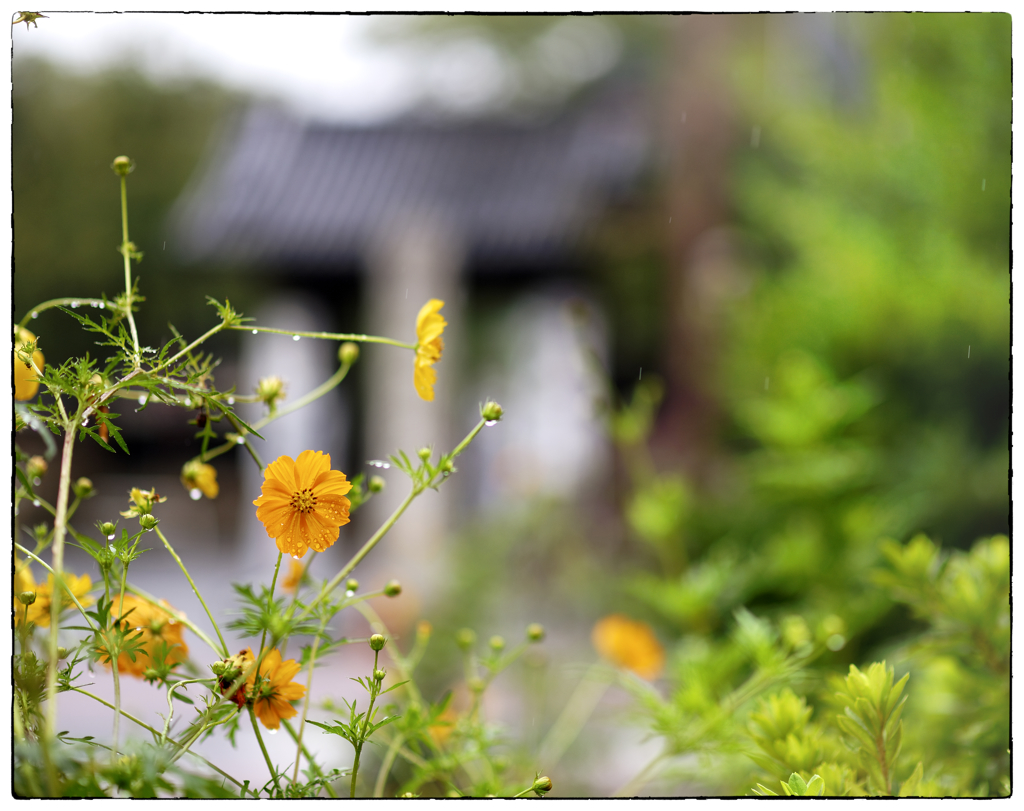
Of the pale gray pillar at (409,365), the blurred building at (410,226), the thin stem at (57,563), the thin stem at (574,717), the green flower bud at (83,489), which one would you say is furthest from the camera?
the blurred building at (410,226)

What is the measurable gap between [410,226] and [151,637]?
12.0 ft

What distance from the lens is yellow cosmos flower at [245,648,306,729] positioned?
333mm

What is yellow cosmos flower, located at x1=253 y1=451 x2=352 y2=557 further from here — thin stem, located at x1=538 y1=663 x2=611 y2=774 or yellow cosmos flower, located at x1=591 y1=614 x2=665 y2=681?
yellow cosmos flower, located at x1=591 y1=614 x2=665 y2=681

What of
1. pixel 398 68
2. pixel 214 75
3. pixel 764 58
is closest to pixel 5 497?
pixel 764 58

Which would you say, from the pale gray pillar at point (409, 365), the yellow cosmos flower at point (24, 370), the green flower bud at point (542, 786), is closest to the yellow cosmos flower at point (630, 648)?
the green flower bud at point (542, 786)

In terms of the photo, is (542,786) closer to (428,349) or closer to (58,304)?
(428,349)

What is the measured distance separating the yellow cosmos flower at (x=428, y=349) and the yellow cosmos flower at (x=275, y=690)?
0.13 m

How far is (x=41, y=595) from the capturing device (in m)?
0.36

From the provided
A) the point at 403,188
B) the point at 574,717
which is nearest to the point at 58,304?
the point at 574,717

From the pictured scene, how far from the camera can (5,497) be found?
34cm

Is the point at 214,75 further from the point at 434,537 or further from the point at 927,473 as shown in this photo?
the point at 927,473

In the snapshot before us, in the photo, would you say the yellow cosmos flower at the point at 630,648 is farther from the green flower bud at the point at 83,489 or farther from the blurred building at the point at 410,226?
the blurred building at the point at 410,226

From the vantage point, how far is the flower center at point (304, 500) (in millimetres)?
324

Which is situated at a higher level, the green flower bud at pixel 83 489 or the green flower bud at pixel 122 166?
the green flower bud at pixel 122 166
